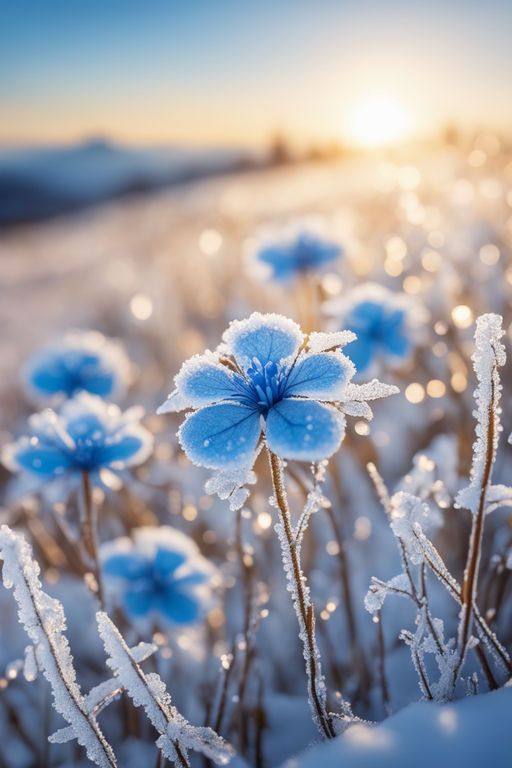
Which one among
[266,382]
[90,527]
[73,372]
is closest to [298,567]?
[266,382]

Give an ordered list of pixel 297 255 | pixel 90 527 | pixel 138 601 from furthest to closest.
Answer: pixel 297 255 → pixel 138 601 → pixel 90 527

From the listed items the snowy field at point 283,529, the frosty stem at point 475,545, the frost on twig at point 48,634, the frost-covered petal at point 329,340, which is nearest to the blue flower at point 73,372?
the snowy field at point 283,529

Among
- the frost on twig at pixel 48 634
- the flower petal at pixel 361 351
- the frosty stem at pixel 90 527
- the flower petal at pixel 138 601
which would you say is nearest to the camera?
the frost on twig at pixel 48 634

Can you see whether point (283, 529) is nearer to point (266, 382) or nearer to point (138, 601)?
point (266, 382)

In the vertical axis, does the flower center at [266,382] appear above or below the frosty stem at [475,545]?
above

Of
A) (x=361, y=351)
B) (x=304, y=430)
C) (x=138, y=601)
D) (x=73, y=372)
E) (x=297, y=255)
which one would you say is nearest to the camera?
(x=304, y=430)

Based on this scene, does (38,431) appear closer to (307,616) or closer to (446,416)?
(307,616)

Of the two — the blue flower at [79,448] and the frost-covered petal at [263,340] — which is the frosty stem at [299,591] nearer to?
the frost-covered petal at [263,340]

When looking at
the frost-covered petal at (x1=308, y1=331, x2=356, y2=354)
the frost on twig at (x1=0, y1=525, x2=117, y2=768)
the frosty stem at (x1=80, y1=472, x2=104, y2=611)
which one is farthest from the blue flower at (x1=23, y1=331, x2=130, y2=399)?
the frost-covered petal at (x1=308, y1=331, x2=356, y2=354)

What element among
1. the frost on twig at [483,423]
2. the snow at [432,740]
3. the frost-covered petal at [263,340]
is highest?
the frost-covered petal at [263,340]
